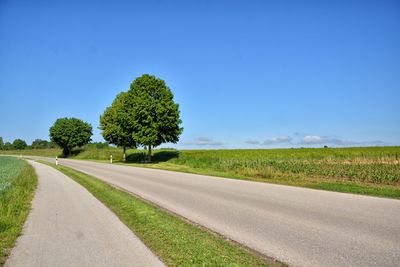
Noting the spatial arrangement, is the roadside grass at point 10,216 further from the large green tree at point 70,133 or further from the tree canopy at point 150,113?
the large green tree at point 70,133

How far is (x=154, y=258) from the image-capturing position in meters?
6.30

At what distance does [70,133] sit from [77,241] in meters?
86.3

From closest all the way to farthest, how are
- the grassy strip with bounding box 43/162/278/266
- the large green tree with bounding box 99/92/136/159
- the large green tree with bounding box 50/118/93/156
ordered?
the grassy strip with bounding box 43/162/278/266 < the large green tree with bounding box 99/92/136/159 < the large green tree with bounding box 50/118/93/156

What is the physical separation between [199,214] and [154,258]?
14.6 ft

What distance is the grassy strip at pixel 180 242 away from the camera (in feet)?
20.0

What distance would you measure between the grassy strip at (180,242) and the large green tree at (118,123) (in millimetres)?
39278

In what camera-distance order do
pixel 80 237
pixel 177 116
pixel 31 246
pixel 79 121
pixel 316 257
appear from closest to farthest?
1. pixel 316 257
2. pixel 31 246
3. pixel 80 237
4. pixel 177 116
5. pixel 79 121

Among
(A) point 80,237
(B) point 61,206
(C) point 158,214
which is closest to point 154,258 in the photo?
(A) point 80,237

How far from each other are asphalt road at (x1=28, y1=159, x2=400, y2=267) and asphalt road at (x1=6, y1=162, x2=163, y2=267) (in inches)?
80.9

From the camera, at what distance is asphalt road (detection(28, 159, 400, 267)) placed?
251 inches

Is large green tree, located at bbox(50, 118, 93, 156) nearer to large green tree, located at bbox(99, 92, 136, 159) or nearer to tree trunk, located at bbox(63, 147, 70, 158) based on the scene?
tree trunk, located at bbox(63, 147, 70, 158)

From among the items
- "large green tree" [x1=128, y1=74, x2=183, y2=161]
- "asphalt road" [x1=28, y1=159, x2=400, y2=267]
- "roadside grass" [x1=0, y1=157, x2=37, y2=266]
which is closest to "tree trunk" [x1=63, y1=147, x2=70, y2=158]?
"large green tree" [x1=128, y1=74, x2=183, y2=161]

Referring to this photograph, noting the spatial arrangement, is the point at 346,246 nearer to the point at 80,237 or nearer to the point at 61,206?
the point at 80,237

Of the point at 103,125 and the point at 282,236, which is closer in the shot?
the point at 282,236
